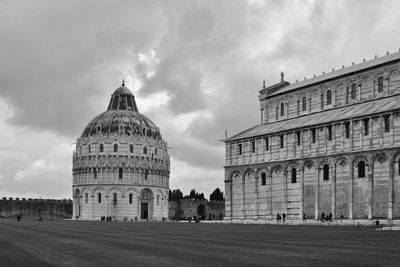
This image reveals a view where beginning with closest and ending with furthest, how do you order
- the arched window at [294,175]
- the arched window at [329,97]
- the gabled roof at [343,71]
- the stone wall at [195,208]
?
the gabled roof at [343,71], the arched window at [294,175], the arched window at [329,97], the stone wall at [195,208]

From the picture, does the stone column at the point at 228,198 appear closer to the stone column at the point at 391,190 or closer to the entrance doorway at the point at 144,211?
the stone column at the point at 391,190

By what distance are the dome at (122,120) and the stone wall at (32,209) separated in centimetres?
1907

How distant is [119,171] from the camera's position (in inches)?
5714

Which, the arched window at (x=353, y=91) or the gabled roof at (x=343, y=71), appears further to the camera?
the arched window at (x=353, y=91)

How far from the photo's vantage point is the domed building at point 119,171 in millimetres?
144625

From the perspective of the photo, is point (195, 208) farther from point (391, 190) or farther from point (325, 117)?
point (391, 190)

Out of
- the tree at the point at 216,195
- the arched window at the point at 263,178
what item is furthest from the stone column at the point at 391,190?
the tree at the point at 216,195

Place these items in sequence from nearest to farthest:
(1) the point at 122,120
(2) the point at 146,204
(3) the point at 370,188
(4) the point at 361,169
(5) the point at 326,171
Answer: (3) the point at 370,188 → (4) the point at 361,169 → (5) the point at 326,171 → (2) the point at 146,204 → (1) the point at 122,120

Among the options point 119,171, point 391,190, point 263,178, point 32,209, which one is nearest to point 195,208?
point 119,171

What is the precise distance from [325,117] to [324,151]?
19.0 feet

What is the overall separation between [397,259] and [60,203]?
481 ft

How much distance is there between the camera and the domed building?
474 ft

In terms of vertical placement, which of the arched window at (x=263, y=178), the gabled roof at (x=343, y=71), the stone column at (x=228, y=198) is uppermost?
the gabled roof at (x=343, y=71)

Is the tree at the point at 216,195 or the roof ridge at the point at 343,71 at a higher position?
the roof ridge at the point at 343,71
